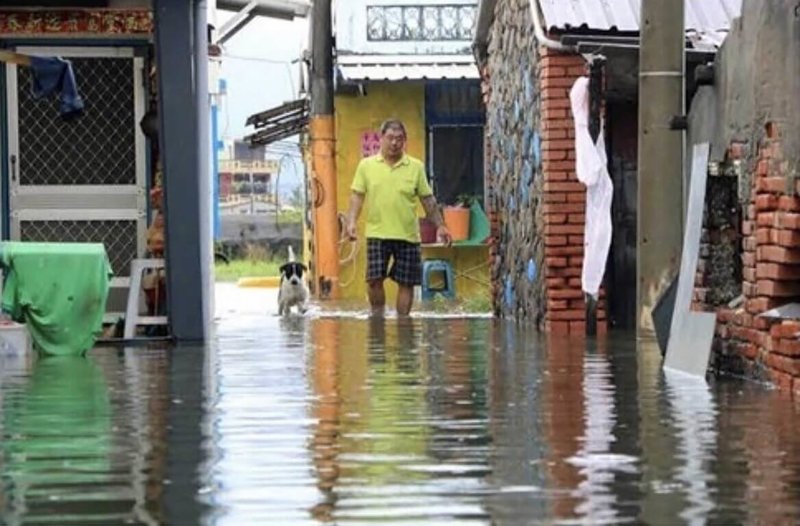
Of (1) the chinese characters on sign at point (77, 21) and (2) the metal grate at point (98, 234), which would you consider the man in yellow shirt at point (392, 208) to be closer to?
(2) the metal grate at point (98, 234)

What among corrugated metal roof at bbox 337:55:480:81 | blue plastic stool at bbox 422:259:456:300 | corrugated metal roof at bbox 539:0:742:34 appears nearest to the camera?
corrugated metal roof at bbox 539:0:742:34

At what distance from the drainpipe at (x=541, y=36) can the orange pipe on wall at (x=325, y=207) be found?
1177cm

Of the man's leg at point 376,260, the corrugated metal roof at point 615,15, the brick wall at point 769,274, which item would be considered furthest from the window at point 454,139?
the brick wall at point 769,274

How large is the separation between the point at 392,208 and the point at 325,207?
996 centimetres

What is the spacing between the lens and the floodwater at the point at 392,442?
6.34m

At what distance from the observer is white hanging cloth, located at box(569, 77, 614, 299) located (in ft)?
51.3

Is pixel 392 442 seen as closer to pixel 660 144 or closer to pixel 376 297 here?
pixel 660 144

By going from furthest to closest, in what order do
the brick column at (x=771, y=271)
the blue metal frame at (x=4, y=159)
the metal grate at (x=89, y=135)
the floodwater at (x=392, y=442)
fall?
the metal grate at (x=89, y=135), the blue metal frame at (x=4, y=159), the brick column at (x=771, y=271), the floodwater at (x=392, y=442)

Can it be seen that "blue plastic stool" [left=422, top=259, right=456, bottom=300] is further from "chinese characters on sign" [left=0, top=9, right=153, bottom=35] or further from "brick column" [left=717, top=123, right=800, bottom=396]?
"brick column" [left=717, top=123, right=800, bottom=396]

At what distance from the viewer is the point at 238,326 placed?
728 inches

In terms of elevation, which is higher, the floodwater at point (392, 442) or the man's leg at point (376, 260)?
the man's leg at point (376, 260)

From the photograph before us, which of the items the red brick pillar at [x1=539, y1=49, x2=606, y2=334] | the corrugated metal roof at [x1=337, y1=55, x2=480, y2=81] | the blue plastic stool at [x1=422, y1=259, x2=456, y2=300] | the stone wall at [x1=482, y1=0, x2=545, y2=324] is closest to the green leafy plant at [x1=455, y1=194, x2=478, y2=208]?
the blue plastic stool at [x1=422, y1=259, x2=456, y2=300]

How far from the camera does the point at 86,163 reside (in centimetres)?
1641

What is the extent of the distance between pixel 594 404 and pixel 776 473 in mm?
2610
